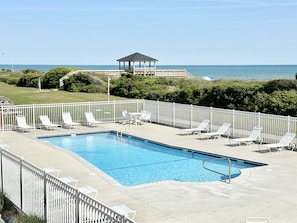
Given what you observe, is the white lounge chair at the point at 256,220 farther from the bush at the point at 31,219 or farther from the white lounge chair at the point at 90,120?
the white lounge chair at the point at 90,120

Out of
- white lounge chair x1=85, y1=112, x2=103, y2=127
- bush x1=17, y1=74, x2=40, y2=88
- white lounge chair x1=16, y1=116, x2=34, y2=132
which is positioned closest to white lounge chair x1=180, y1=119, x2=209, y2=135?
white lounge chair x1=85, y1=112, x2=103, y2=127

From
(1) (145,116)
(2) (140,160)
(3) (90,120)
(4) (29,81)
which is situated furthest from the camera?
(4) (29,81)

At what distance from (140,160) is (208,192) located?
18.8 ft

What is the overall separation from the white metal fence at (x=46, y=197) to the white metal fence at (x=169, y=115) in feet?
34.8

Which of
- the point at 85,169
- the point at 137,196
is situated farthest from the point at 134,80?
the point at 137,196

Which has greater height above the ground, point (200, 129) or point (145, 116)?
point (145, 116)

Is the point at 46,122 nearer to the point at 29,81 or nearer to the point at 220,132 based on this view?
the point at 220,132

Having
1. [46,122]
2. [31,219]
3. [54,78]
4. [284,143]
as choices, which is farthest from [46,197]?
[54,78]

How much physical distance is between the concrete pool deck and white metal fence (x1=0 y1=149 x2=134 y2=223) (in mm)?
1762

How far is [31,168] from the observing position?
8195mm

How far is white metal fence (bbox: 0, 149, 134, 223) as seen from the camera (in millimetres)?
6319

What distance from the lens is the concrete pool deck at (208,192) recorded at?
8750mm

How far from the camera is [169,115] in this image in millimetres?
22469

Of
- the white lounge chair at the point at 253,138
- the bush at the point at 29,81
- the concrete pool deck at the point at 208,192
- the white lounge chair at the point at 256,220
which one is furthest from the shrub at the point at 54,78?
the white lounge chair at the point at 256,220
